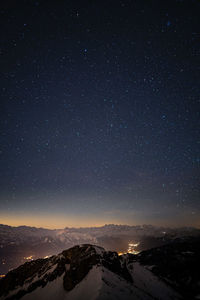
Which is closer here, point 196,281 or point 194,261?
point 196,281

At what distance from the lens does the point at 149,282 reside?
62.0 meters

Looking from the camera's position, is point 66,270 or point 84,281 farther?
point 66,270

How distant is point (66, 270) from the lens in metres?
56.2

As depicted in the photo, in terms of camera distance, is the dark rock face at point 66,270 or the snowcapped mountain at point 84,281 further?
the dark rock face at point 66,270

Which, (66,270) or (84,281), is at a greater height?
(84,281)

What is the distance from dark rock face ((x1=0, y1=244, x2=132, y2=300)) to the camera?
50.8 meters

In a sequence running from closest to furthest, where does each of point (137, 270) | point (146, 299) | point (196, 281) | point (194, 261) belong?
point (146, 299) < point (137, 270) < point (196, 281) < point (194, 261)

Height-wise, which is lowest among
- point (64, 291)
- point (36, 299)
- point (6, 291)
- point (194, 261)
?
point (194, 261)

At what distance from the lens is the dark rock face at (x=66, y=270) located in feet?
167

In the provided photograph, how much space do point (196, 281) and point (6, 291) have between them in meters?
97.7

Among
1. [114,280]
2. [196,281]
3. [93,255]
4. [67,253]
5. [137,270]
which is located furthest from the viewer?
[196,281]

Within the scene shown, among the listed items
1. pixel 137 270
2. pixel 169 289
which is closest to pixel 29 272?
pixel 137 270

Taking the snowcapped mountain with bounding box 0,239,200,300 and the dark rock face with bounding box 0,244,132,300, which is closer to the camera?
the snowcapped mountain with bounding box 0,239,200,300

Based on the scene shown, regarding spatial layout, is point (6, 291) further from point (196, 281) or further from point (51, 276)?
point (196, 281)
